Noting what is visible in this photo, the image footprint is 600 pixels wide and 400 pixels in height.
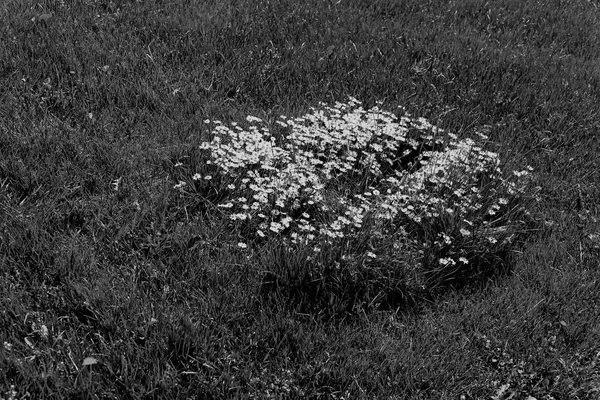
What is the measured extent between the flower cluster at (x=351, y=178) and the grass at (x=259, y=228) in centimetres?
3

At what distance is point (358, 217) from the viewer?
13.7 ft

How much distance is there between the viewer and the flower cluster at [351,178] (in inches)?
166

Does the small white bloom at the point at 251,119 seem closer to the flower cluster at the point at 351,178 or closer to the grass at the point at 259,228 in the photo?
the flower cluster at the point at 351,178

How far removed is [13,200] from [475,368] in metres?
2.92

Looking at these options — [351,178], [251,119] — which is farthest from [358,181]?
[251,119]

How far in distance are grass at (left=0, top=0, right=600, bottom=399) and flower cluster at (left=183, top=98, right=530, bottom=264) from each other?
3cm

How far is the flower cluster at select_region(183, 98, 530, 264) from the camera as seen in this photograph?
13.8ft

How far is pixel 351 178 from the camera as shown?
477 centimetres

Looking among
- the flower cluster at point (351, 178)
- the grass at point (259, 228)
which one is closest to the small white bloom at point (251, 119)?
the flower cluster at point (351, 178)

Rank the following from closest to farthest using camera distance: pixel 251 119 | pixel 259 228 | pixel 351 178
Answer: pixel 259 228, pixel 351 178, pixel 251 119

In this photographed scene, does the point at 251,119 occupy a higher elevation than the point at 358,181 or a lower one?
higher

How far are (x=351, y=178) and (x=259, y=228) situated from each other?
0.93 m

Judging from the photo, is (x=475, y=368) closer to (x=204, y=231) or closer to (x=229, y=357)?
(x=229, y=357)

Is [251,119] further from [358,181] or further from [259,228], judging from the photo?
[259,228]
